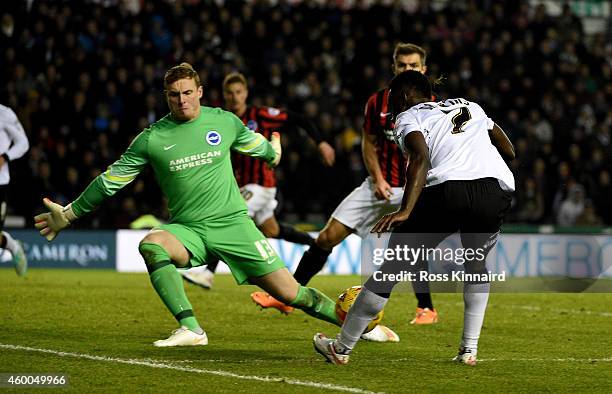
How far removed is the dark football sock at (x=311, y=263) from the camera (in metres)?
10.1

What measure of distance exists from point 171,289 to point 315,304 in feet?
3.27

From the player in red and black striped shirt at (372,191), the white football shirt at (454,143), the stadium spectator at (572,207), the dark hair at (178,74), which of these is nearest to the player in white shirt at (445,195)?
the white football shirt at (454,143)

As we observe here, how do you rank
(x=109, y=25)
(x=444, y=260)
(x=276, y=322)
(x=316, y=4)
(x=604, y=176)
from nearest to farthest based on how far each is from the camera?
(x=276, y=322) → (x=444, y=260) → (x=109, y=25) → (x=604, y=176) → (x=316, y=4)

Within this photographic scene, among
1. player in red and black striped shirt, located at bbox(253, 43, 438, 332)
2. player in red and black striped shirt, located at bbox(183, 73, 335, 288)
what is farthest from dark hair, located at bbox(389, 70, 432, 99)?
player in red and black striped shirt, located at bbox(183, 73, 335, 288)

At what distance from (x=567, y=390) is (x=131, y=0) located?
1492 cm

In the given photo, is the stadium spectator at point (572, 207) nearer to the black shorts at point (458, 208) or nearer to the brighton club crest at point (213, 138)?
the brighton club crest at point (213, 138)

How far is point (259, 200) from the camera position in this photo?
12531mm

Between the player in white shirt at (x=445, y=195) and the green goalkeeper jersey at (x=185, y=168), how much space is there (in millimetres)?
1295

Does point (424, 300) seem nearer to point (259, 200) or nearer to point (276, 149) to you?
point (276, 149)

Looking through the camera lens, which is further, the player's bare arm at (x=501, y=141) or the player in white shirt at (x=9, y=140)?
the player in white shirt at (x=9, y=140)

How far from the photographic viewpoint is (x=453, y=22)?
77.2 feet

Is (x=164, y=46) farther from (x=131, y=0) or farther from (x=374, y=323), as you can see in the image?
(x=374, y=323)

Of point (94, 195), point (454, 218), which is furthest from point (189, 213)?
point (454, 218)

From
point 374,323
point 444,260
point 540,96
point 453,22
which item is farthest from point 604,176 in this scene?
point 374,323
